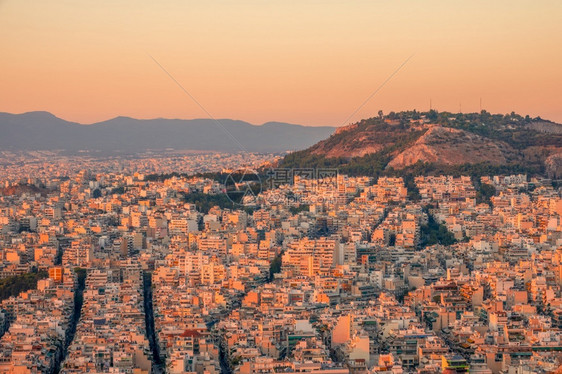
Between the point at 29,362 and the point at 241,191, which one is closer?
the point at 29,362

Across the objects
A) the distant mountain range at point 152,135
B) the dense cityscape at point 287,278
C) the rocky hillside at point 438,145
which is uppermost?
the distant mountain range at point 152,135

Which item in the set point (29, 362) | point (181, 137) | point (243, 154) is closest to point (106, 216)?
point (29, 362)

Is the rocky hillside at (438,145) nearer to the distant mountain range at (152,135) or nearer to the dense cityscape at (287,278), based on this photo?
the dense cityscape at (287,278)

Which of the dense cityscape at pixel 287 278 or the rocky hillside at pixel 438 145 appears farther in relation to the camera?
the rocky hillside at pixel 438 145

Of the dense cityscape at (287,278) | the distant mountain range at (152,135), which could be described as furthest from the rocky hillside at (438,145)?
the distant mountain range at (152,135)

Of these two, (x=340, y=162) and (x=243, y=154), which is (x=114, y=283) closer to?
(x=340, y=162)

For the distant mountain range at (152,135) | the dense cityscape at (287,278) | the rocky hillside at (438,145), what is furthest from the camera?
the distant mountain range at (152,135)

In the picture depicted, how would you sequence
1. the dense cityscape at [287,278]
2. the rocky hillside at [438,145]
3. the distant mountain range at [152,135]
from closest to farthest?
the dense cityscape at [287,278] → the rocky hillside at [438,145] → the distant mountain range at [152,135]
